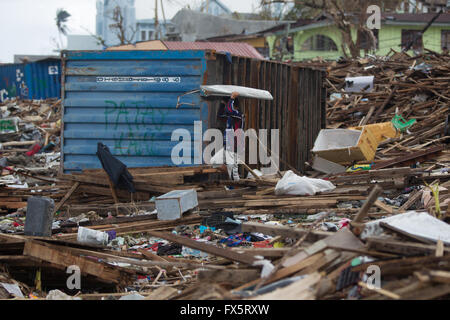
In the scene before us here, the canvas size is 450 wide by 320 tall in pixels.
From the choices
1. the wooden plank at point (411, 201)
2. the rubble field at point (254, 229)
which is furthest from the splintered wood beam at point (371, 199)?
the wooden plank at point (411, 201)

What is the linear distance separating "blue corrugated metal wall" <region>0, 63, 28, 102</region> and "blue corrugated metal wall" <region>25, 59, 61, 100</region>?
0.53 metres

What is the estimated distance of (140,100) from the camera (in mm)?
11062

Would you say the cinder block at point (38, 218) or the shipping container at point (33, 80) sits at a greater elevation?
the shipping container at point (33, 80)

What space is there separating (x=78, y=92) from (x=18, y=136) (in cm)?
965

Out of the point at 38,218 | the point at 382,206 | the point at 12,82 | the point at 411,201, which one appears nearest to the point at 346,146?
the point at 411,201

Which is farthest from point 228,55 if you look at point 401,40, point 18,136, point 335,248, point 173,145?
point 401,40

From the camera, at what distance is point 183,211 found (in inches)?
326

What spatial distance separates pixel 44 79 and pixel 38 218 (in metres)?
25.2

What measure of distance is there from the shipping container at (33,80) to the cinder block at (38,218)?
23872 millimetres

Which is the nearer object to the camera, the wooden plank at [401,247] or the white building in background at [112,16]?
the wooden plank at [401,247]

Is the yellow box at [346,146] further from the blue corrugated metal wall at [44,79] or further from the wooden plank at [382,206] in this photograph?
the blue corrugated metal wall at [44,79]

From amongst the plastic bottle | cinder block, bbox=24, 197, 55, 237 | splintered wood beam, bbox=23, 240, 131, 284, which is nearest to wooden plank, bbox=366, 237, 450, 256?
splintered wood beam, bbox=23, 240, 131, 284

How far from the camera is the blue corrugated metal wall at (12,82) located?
3158 centimetres

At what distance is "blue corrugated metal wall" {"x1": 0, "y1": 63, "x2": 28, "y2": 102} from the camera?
31578mm
